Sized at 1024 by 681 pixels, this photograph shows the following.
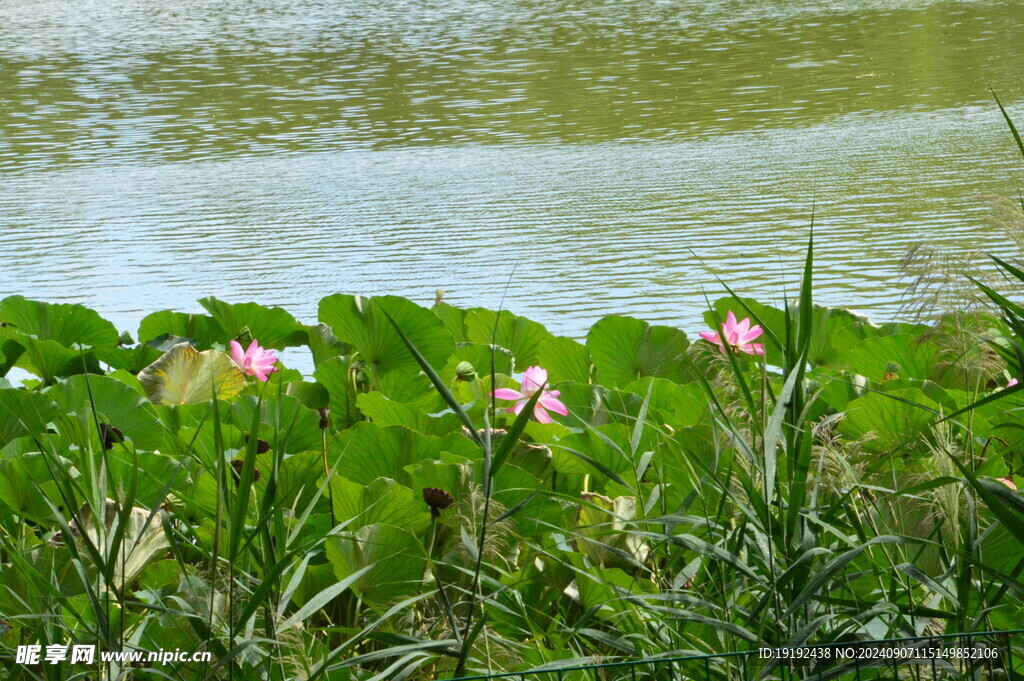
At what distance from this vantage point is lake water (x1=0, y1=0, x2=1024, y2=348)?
3.69m

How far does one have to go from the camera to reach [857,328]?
2148mm

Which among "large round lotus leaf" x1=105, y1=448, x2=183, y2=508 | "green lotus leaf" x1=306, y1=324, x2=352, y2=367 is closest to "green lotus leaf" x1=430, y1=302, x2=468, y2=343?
"green lotus leaf" x1=306, y1=324, x2=352, y2=367

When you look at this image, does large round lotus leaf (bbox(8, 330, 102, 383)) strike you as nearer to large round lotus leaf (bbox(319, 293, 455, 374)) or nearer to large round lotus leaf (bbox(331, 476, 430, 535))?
large round lotus leaf (bbox(319, 293, 455, 374))

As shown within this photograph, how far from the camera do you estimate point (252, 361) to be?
201 centimetres

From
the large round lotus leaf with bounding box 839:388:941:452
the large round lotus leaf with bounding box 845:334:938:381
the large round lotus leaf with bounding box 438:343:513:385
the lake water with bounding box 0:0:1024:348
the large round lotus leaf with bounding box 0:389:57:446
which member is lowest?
the lake water with bounding box 0:0:1024:348

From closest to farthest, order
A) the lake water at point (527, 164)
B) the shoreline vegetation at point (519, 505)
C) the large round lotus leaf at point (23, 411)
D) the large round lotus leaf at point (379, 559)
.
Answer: the shoreline vegetation at point (519, 505), the large round lotus leaf at point (379, 559), the large round lotus leaf at point (23, 411), the lake water at point (527, 164)

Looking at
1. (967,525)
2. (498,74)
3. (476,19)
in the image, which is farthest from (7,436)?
(476,19)

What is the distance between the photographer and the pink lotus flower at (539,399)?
1.59 meters

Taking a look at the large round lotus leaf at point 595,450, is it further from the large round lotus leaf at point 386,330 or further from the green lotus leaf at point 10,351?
the green lotus leaf at point 10,351

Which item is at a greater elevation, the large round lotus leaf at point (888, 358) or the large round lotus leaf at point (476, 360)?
the large round lotus leaf at point (888, 358)

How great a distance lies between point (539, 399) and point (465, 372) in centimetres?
36

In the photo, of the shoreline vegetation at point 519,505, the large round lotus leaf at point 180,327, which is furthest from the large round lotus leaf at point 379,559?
the large round lotus leaf at point 180,327

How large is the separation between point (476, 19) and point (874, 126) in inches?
254

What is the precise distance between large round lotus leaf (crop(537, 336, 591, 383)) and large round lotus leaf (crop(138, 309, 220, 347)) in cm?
72
